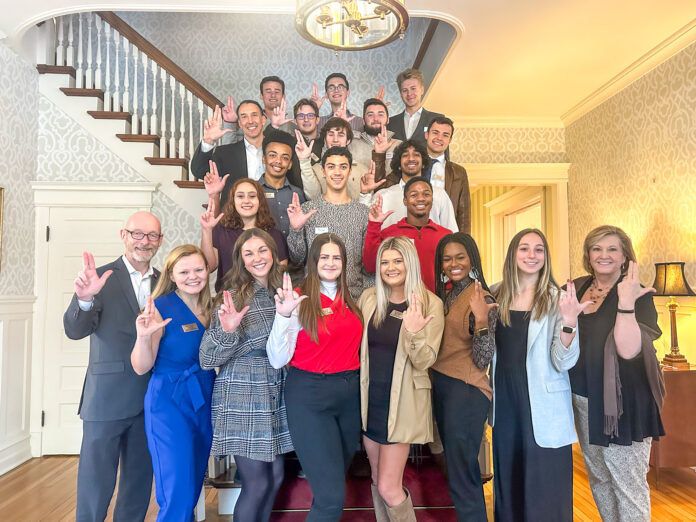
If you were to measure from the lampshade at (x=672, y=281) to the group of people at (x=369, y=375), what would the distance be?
5.54 feet

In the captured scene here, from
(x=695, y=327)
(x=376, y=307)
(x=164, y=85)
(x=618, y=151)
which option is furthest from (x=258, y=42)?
(x=695, y=327)

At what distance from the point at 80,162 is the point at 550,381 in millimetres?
4481

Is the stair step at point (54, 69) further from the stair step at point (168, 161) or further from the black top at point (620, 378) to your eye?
the black top at point (620, 378)

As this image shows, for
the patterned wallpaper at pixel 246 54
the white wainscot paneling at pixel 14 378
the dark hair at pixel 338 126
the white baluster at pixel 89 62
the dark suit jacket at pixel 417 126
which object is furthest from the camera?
the patterned wallpaper at pixel 246 54

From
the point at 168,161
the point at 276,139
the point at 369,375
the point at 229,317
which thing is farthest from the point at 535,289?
the point at 168,161

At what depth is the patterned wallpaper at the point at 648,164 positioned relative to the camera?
397 centimetres

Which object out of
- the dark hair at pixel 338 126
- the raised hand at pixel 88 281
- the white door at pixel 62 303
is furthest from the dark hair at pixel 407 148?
the white door at pixel 62 303

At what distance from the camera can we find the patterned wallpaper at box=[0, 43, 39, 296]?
163 inches

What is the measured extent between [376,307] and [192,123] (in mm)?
3435

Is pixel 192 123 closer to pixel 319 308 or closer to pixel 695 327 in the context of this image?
pixel 319 308

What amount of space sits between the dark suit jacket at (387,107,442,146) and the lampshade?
2134 mm

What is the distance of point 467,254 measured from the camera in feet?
8.01

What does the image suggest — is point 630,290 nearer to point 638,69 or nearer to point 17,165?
point 638,69

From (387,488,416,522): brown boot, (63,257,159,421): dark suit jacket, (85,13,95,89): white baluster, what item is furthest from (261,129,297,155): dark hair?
(85,13,95,89): white baluster
